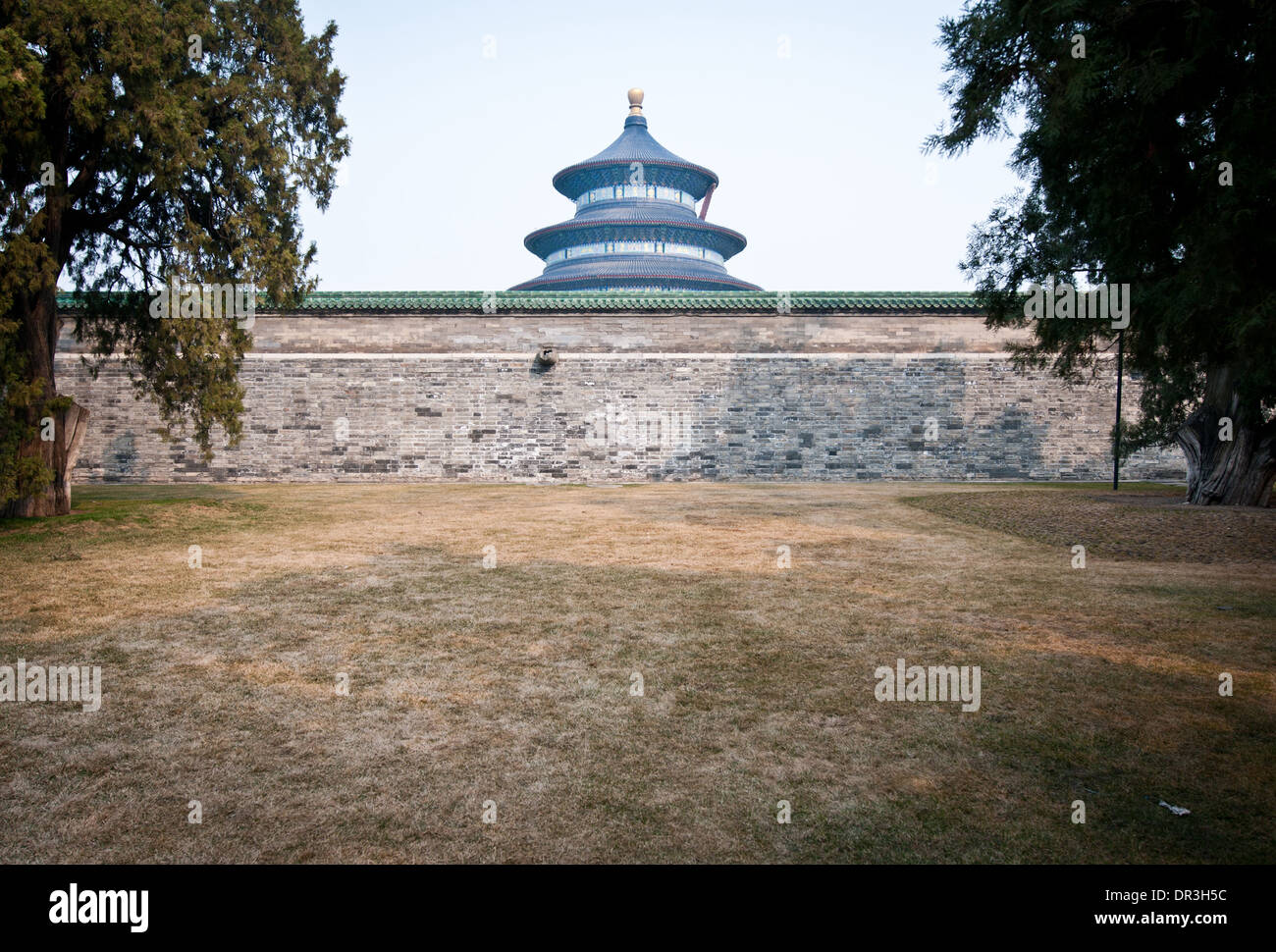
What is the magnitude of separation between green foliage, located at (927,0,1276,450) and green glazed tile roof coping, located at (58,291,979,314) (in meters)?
15.3

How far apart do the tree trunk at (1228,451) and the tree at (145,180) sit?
14.4 meters

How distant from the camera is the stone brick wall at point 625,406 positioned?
69.3 ft

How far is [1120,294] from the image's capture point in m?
10.6

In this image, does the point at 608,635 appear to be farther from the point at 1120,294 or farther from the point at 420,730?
the point at 1120,294

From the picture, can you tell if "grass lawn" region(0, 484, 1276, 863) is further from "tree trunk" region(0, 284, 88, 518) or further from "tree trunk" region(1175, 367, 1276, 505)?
"tree trunk" region(1175, 367, 1276, 505)

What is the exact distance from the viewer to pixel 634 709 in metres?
4.16

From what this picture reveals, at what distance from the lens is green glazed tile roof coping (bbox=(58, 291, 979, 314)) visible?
70.4 feet

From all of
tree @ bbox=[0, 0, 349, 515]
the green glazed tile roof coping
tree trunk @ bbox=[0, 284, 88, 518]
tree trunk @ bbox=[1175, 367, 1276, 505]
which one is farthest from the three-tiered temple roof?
tree trunk @ bbox=[0, 284, 88, 518]

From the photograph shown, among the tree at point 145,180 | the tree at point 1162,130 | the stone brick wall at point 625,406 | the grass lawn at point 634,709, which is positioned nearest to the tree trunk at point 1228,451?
the grass lawn at point 634,709

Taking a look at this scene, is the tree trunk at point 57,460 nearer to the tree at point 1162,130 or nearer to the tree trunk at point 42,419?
the tree trunk at point 42,419

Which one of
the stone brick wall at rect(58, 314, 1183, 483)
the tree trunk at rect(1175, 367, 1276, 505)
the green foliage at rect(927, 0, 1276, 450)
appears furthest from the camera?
the stone brick wall at rect(58, 314, 1183, 483)

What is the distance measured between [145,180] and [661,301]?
13.0 meters

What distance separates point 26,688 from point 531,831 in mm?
3469

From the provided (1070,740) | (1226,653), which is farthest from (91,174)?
(1226,653)
